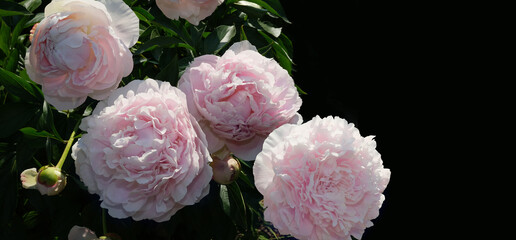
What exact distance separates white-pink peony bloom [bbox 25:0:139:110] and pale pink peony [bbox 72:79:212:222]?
0.04 m

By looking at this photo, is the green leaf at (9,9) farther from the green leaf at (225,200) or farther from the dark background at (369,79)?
the dark background at (369,79)

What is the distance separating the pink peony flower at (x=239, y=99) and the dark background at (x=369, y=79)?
1.72 m

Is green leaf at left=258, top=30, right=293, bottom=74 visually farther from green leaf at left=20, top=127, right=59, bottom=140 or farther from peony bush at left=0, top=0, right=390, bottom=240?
green leaf at left=20, top=127, right=59, bottom=140

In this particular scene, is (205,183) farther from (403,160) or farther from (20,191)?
(403,160)

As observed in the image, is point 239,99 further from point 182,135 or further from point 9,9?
point 9,9

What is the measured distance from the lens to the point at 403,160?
246 cm

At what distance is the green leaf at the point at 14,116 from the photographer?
806 millimetres

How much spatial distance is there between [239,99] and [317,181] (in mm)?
147

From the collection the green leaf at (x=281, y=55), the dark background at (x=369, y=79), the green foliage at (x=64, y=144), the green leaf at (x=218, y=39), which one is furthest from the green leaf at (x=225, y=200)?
the dark background at (x=369, y=79)

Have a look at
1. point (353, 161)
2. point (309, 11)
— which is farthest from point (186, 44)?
point (309, 11)

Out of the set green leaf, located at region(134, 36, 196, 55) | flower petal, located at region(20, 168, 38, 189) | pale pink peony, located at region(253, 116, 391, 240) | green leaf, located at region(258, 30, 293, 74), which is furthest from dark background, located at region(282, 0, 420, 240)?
flower petal, located at region(20, 168, 38, 189)

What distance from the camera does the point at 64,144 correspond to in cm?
88

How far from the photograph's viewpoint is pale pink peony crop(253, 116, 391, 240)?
70 centimetres

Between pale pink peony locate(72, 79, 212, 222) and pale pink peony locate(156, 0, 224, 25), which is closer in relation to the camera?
pale pink peony locate(72, 79, 212, 222)
